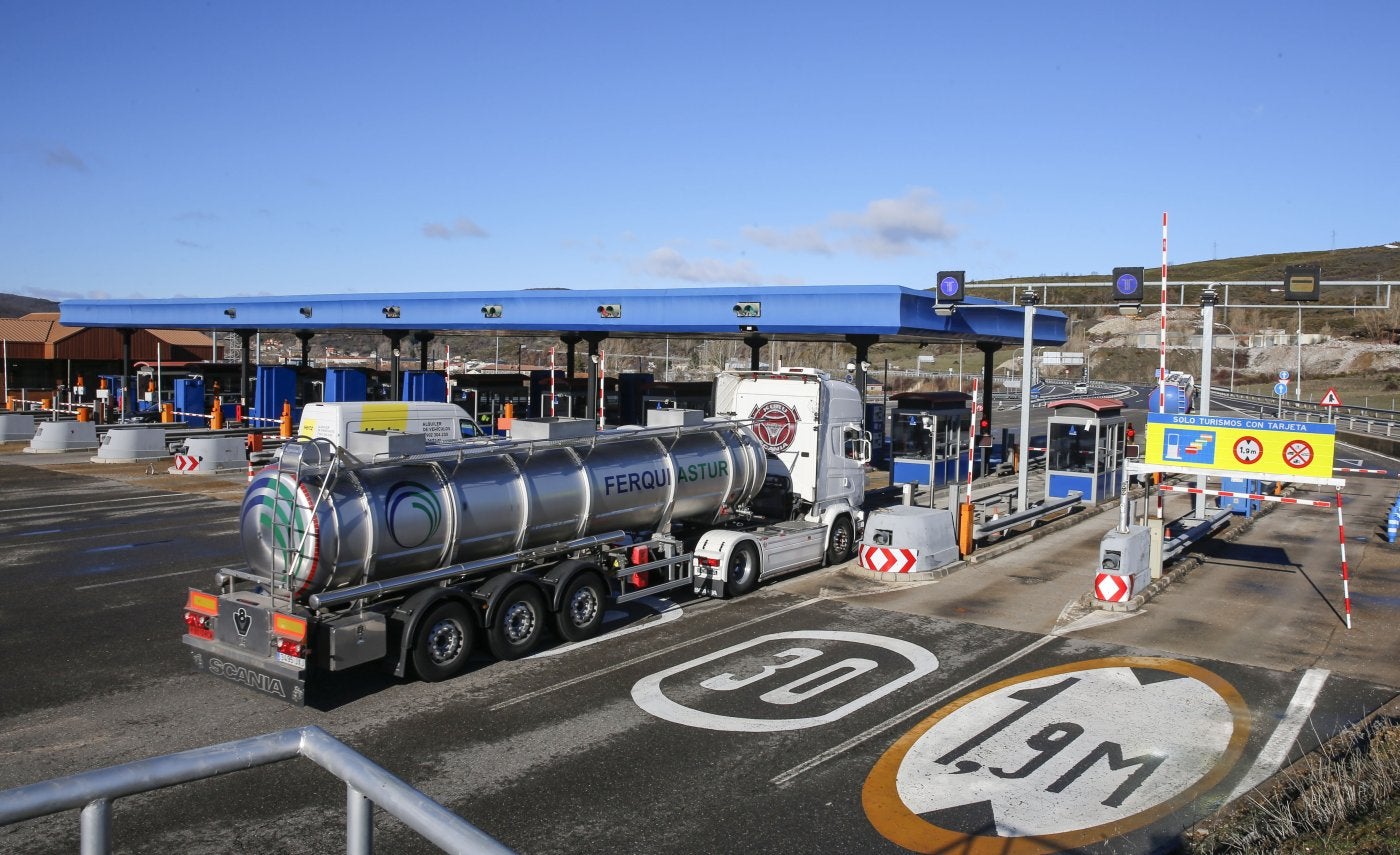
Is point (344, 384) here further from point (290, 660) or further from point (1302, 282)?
point (1302, 282)

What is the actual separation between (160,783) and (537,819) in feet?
20.1

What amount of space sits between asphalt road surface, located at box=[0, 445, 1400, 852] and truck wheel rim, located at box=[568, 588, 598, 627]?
400 mm

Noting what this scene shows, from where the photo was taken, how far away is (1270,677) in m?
12.5

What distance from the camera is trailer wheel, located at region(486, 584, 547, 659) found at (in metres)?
12.5

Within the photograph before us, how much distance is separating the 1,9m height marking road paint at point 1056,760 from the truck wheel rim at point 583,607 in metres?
4.88

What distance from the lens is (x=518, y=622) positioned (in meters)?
12.9

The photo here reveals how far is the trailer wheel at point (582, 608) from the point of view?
526 inches

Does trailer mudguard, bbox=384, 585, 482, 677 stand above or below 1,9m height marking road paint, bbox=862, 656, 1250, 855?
above

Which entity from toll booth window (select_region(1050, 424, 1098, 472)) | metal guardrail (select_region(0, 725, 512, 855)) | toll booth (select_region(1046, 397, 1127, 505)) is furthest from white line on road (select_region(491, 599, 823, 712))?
toll booth window (select_region(1050, 424, 1098, 472))

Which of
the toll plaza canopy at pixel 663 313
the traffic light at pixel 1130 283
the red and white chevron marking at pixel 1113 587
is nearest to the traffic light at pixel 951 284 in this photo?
the toll plaza canopy at pixel 663 313

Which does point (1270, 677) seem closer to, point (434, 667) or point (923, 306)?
point (434, 667)

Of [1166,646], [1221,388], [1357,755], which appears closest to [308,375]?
[1166,646]

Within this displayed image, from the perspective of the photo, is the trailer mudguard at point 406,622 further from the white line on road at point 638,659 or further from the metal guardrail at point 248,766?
the metal guardrail at point 248,766

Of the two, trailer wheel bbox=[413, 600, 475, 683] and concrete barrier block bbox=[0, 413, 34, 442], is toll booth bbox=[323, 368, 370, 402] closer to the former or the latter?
concrete barrier block bbox=[0, 413, 34, 442]
